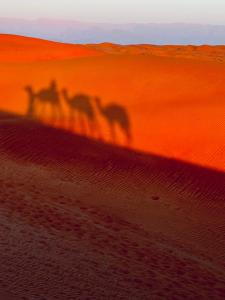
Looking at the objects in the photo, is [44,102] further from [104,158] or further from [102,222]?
[102,222]

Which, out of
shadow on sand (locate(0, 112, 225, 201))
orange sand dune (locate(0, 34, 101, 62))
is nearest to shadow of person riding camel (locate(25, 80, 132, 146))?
shadow on sand (locate(0, 112, 225, 201))

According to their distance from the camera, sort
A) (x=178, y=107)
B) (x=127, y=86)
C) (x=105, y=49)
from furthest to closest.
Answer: (x=105, y=49) → (x=127, y=86) → (x=178, y=107)

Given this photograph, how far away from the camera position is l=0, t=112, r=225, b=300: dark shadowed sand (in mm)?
7211

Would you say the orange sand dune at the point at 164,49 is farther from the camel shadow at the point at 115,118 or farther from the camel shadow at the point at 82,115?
the camel shadow at the point at 115,118

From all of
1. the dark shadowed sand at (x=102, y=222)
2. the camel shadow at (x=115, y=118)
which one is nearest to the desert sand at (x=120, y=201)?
the dark shadowed sand at (x=102, y=222)

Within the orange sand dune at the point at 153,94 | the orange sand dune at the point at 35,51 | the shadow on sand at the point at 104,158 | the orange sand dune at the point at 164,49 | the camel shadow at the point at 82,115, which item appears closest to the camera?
the shadow on sand at the point at 104,158

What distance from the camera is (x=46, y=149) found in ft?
46.5

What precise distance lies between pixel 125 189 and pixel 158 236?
264 cm

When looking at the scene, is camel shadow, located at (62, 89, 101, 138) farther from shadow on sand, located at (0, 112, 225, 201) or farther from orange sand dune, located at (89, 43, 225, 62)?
orange sand dune, located at (89, 43, 225, 62)

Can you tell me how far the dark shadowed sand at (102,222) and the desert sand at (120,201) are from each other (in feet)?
0.07

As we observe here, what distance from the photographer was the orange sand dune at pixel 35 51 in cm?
3469

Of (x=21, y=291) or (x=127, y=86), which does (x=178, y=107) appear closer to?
(x=127, y=86)

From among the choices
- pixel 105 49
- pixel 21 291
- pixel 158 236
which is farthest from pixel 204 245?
pixel 105 49

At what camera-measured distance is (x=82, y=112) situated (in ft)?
59.6
